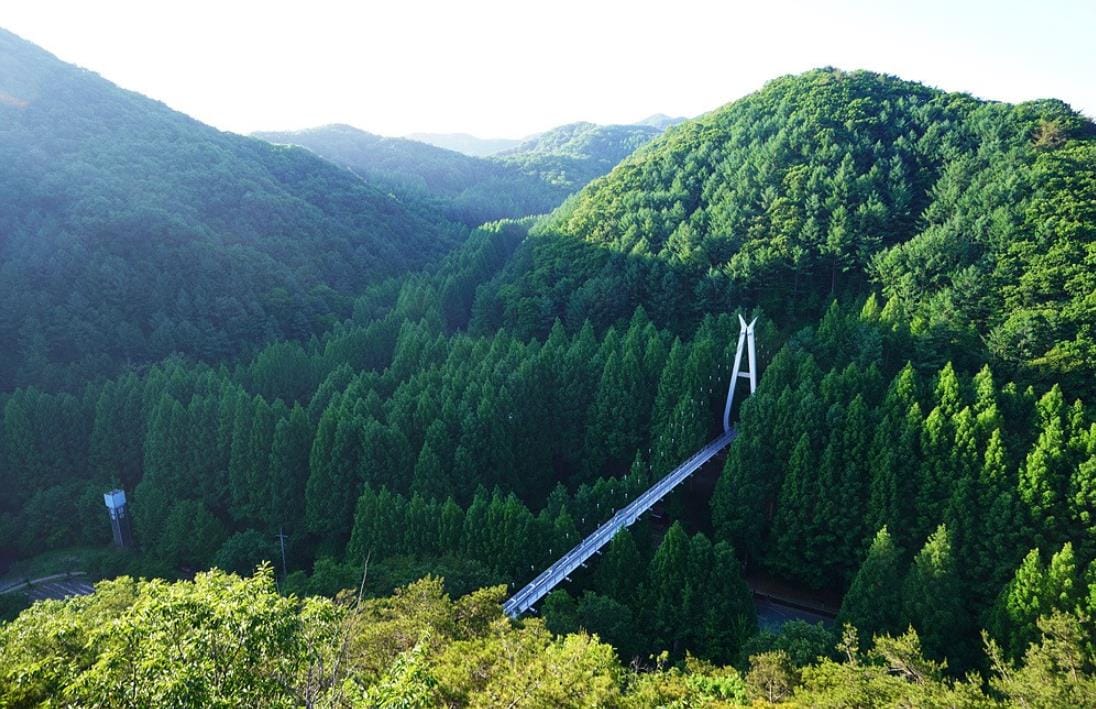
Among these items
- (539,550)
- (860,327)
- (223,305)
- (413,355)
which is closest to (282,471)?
(413,355)

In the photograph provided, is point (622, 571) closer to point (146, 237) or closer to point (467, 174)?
point (146, 237)

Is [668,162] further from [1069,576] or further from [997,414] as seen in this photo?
[1069,576]

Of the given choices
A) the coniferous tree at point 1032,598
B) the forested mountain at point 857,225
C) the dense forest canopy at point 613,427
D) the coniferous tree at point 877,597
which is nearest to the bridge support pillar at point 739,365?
the dense forest canopy at point 613,427

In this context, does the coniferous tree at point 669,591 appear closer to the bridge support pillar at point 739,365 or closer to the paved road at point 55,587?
the bridge support pillar at point 739,365

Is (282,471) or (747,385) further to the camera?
(747,385)

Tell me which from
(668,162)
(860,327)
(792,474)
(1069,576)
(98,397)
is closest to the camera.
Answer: (1069,576)

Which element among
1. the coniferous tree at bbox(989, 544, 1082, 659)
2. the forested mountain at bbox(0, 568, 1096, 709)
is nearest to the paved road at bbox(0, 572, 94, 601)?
the forested mountain at bbox(0, 568, 1096, 709)

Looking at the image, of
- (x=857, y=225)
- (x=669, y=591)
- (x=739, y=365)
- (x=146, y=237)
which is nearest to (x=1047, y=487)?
(x=739, y=365)

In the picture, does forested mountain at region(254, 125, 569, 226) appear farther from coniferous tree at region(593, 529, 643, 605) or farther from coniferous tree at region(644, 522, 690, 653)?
coniferous tree at region(644, 522, 690, 653)
